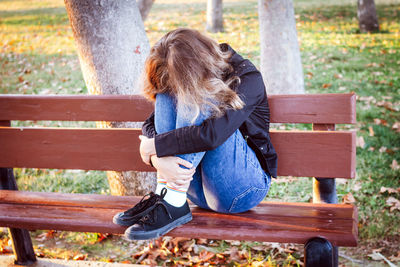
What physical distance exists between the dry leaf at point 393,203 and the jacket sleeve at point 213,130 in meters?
1.82

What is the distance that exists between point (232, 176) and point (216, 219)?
0.28 meters

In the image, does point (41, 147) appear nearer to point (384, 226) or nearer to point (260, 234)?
point (260, 234)

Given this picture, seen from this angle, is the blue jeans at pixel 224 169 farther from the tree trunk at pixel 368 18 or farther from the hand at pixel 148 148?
the tree trunk at pixel 368 18

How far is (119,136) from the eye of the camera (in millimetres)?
2723

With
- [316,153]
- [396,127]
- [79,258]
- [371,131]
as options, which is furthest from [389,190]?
[79,258]

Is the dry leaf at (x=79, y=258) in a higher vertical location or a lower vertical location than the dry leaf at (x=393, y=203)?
lower

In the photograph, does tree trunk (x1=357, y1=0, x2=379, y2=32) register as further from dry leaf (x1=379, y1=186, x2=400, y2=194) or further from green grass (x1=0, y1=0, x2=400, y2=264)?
dry leaf (x1=379, y1=186, x2=400, y2=194)

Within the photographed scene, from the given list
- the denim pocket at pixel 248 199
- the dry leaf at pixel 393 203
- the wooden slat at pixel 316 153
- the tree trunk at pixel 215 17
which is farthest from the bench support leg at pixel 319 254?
the tree trunk at pixel 215 17

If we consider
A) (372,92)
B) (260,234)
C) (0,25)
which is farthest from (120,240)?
(0,25)

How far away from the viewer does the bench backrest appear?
235cm

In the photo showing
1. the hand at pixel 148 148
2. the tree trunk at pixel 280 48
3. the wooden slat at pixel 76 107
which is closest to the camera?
the hand at pixel 148 148

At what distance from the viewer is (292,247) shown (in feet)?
9.71

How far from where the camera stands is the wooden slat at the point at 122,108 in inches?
92.0

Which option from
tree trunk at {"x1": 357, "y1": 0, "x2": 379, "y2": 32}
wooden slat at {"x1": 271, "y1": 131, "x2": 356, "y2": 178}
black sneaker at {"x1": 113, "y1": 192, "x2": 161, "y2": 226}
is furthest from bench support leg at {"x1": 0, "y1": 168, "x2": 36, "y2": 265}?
tree trunk at {"x1": 357, "y1": 0, "x2": 379, "y2": 32}
